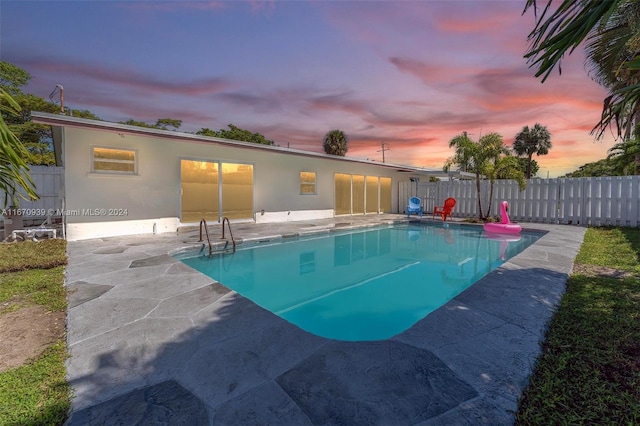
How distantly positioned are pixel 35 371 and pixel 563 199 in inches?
611

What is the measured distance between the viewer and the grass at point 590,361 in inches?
63.2

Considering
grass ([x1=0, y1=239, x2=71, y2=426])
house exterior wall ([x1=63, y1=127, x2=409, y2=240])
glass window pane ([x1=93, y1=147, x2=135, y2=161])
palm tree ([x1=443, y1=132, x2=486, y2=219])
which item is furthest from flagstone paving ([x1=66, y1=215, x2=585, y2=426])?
palm tree ([x1=443, y1=132, x2=486, y2=219])

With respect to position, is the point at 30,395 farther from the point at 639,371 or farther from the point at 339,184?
the point at 339,184

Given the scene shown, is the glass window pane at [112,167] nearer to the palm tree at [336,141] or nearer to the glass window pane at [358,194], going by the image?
the glass window pane at [358,194]

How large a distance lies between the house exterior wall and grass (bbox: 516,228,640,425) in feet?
29.8

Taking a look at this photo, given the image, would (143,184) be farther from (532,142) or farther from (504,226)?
(532,142)

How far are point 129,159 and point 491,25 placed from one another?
10428mm

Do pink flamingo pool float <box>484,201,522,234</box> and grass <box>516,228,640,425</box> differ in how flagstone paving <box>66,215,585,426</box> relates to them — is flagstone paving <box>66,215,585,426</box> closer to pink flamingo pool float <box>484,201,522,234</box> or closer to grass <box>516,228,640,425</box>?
grass <box>516,228,640,425</box>

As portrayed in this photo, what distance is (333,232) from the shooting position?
1021 cm

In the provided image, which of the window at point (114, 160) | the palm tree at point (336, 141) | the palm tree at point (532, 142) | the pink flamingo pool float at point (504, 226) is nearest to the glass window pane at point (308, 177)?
the window at point (114, 160)

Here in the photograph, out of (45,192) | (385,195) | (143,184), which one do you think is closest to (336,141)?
(385,195)

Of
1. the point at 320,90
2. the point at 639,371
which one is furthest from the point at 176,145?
the point at 639,371

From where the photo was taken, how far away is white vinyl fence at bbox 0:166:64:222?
9.82 metres

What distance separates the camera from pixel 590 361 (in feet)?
6.90
